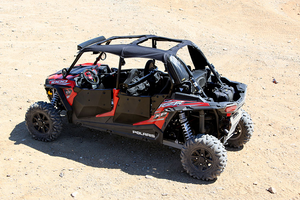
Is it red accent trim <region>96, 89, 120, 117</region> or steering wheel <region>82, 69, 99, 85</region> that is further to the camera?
steering wheel <region>82, 69, 99, 85</region>

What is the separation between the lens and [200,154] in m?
5.30

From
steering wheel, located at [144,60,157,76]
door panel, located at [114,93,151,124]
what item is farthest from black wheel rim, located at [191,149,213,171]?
steering wheel, located at [144,60,157,76]

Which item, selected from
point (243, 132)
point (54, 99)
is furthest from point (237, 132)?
point (54, 99)

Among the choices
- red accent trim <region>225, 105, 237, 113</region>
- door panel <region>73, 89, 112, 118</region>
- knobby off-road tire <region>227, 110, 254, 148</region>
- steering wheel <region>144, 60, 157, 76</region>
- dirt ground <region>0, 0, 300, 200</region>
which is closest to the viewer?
red accent trim <region>225, 105, 237, 113</region>

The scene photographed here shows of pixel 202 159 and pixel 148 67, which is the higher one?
pixel 148 67

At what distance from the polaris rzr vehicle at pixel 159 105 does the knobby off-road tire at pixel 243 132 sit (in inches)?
0.7

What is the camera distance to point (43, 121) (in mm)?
6527

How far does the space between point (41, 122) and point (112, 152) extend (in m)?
1.74

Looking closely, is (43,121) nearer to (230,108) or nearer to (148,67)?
(148,67)

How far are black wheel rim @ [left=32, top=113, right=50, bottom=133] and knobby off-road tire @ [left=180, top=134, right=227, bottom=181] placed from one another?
123 inches

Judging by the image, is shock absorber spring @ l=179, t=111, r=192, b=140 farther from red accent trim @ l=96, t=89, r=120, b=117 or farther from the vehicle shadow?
red accent trim @ l=96, t=89, r=120, b=117

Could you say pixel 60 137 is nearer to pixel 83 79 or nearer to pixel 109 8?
pixel 83 79

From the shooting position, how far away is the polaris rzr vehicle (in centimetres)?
523

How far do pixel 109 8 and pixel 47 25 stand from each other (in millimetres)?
4302
